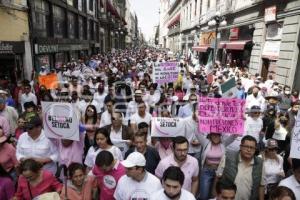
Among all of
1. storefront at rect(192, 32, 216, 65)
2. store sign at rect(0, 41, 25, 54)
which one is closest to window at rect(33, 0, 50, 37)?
store sign at rect(0, 41, 25, 54)

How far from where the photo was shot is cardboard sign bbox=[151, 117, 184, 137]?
5.30m

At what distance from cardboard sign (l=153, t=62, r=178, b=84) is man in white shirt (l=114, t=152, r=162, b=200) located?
657cm

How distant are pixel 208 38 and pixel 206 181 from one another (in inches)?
1190

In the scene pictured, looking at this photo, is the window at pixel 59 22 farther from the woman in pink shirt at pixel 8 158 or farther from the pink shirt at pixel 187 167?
the pink shirt at pixel 187 167

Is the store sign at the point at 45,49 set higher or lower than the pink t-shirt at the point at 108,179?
higher

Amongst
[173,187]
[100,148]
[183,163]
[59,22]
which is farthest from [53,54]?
[173,187]

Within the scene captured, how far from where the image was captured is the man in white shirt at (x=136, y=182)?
12.0 feet

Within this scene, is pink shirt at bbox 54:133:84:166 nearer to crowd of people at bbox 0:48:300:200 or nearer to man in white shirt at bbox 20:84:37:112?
crowd of people at bbox 0:48:300:200

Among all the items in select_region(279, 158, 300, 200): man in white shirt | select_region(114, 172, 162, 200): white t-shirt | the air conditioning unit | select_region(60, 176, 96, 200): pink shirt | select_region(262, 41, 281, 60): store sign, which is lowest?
select_region(60, 176, 96, 200): pink shirt

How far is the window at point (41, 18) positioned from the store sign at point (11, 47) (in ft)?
8.42

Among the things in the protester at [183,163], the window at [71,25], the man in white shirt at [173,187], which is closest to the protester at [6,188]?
the man in white shirt at [173,187]

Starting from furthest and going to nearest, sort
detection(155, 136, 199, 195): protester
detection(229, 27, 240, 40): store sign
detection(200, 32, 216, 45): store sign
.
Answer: detection(200, 32, 216, 45): store sign < detection(229, 27, 240, 40): store sign < detection(155, 136, 199, 195): protester

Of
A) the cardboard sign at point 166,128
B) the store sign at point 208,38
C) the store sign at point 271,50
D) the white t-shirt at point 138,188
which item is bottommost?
the white t-shirt at point 138,188

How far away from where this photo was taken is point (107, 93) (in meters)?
9.30
